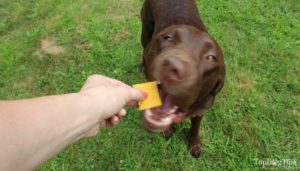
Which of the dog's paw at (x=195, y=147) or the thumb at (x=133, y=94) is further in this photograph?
the dog's paw at (x=195, y=147)

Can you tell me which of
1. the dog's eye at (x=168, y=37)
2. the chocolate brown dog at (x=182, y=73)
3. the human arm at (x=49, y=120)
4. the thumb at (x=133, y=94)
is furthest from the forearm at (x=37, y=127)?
the dog's eye at (x=168, y=37)

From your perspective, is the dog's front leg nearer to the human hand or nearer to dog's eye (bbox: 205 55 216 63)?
dog's eye (bbox: 205 55 216 63)

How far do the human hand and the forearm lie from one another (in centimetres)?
7

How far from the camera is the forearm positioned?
64.9 inches

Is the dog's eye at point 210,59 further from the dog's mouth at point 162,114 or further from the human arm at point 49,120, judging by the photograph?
the human arm at point 49,120

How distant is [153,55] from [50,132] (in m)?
1.37

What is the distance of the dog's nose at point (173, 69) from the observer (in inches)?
94.6

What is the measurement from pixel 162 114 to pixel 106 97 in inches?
29.9

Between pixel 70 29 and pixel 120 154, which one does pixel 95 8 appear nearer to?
pixel 70 29

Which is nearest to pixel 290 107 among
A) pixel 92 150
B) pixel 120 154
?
pixel 120 154

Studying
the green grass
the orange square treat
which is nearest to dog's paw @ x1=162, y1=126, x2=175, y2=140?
the green grass

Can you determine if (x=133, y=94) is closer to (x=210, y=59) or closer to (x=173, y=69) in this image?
(x=173, y=69)

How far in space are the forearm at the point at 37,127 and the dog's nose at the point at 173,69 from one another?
63cm

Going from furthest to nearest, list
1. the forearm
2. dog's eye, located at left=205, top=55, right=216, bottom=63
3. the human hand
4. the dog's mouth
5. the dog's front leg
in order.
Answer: the dog's front leg
dog's eye, located at left=205, top=55, right=216, bottom=63
the dog's mouth
the human hand
the forearm
